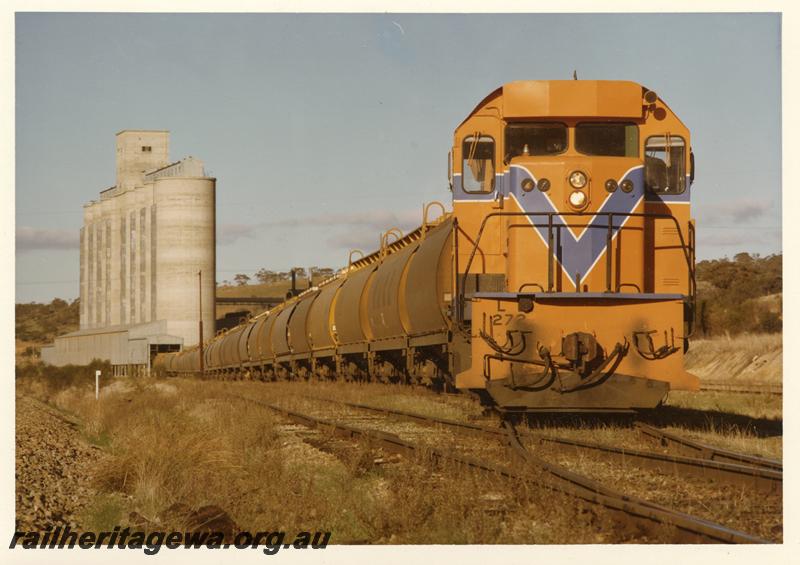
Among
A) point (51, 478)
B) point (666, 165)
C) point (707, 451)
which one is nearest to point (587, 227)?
point (666, 165)

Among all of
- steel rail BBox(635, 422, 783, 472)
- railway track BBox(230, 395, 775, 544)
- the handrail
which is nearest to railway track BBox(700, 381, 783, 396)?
the handrail

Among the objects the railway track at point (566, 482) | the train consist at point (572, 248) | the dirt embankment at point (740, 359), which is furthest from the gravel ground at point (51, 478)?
the dirt embankment at point (740, 359)

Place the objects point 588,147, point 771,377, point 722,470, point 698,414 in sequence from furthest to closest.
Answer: point 771,377, point 698,414, point 588,147, point 722,470

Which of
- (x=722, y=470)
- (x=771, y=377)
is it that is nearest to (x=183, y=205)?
(x=771, y=377)

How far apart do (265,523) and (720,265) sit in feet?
140

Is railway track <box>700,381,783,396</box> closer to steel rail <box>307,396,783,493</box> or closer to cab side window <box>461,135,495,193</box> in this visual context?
cab side window <box>461,135,495,193</box>

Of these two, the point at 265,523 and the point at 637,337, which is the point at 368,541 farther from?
the point at 637,337

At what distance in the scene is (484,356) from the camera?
1137 centimetres

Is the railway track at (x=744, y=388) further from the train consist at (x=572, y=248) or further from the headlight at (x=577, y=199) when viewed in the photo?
the headlight at (x=577, y=199)

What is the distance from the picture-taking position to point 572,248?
11.6 metres

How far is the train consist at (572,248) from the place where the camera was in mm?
11156

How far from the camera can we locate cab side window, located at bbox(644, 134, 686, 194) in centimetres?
1213

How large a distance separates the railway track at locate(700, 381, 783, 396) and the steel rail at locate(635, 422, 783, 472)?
8.85 meters

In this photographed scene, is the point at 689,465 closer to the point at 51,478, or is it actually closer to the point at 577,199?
the point at 577,199
